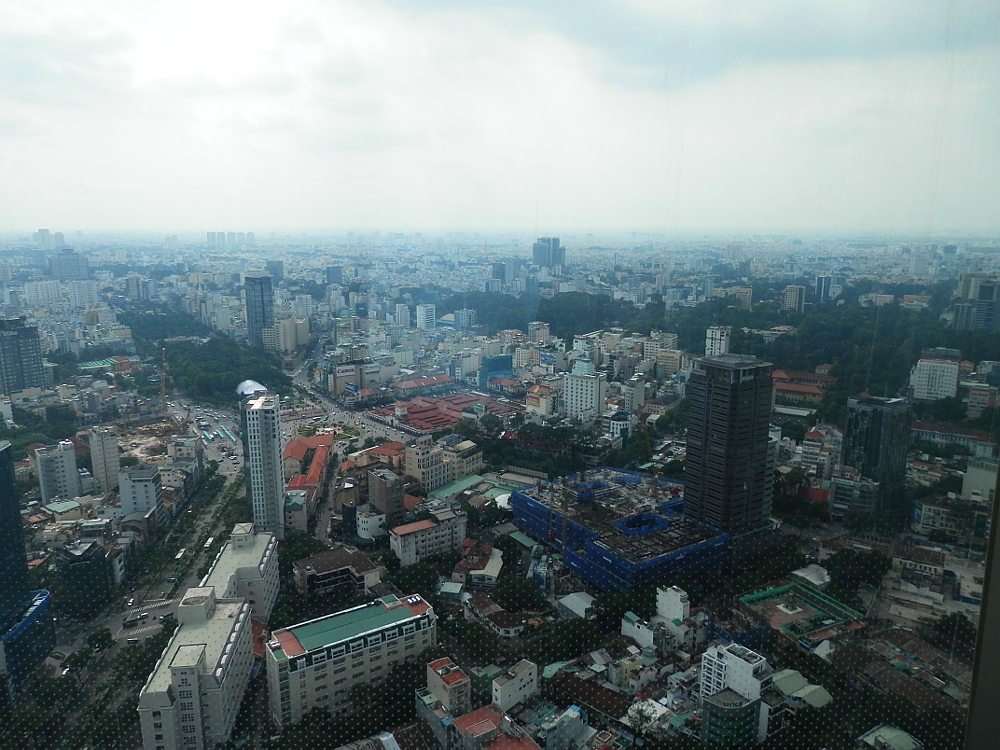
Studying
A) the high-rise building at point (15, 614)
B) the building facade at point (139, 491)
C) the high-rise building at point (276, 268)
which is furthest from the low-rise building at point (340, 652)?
the high-rise building at point (276, 268)

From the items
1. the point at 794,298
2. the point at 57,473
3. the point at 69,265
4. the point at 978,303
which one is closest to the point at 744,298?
the point at 794,298

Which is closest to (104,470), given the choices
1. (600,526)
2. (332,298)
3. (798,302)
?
(600,526)

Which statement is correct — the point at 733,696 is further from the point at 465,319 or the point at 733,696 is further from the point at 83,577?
the point at 465,319

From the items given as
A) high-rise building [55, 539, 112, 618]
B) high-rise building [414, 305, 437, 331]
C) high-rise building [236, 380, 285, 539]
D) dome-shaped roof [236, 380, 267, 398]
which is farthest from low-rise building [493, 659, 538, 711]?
high-rise building [414, 305, 437, 331]

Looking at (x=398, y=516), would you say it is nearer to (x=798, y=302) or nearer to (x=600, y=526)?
(x=600, y=526)

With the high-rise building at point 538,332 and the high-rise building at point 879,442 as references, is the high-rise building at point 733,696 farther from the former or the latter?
the high-rise building at point 538,332
